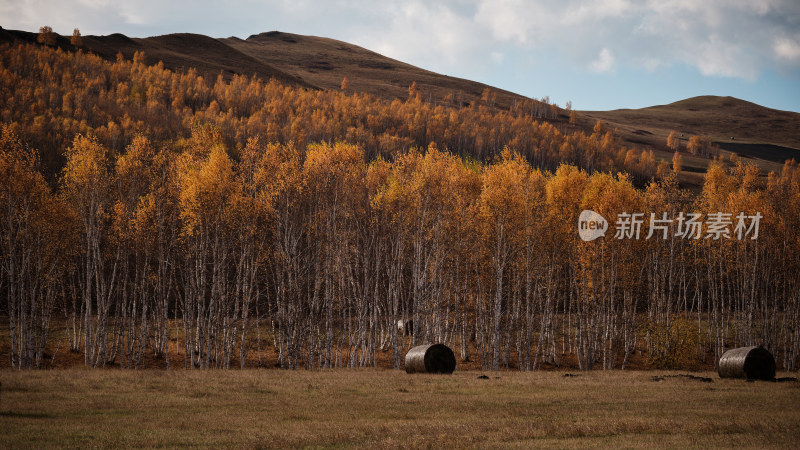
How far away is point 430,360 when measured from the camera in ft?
114

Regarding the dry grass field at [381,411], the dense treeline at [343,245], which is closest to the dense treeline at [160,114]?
the dense treeline at [343,245]

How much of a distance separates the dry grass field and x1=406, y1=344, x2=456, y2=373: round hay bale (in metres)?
2.98

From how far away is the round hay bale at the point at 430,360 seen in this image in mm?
34750

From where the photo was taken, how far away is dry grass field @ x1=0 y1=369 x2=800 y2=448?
54.1 ft

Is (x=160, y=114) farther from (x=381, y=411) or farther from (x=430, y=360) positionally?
(x=381, y=411)

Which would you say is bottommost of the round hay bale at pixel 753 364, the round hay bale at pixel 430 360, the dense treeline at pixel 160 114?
the round hay bale at pixel 430 360

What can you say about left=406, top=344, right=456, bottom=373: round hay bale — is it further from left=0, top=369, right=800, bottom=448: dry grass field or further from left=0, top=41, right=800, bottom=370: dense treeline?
left=0, top=41, right=800, bottom=370: dense treeline

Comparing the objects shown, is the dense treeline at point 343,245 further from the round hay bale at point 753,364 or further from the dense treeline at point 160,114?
the dense treeline at point 160,114

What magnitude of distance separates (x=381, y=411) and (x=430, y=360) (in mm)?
13434

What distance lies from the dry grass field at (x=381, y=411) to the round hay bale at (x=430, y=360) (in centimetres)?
298

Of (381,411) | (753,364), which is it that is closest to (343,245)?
(753,364)

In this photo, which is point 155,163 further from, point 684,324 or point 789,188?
point 789,188

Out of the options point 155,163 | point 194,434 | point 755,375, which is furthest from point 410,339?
point 194,434

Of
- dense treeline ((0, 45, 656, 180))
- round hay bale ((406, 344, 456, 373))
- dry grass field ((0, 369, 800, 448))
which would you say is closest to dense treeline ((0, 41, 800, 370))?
round hay bale ((406, 344, 456, 373))
